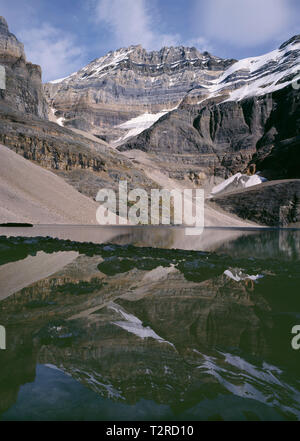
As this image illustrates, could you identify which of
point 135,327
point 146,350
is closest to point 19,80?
point 135,327

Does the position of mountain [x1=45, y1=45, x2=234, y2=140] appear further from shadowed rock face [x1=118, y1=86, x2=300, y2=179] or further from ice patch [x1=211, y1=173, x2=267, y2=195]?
ice patch [x1=211, y1=173, x2=267, y2=195]

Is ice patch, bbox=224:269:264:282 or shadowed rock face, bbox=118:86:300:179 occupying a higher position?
shadowed rock face, bbox=118:86:300:179

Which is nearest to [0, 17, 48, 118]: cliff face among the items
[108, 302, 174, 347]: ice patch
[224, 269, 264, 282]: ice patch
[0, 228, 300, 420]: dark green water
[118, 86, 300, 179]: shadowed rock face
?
[118, 86, 300, 179]: shadowed rock face

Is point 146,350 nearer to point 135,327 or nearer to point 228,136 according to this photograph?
point 135,327

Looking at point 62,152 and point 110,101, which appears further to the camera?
point 110,101

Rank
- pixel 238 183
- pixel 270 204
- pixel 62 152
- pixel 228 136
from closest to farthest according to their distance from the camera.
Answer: pixel 62 152 → pixel 270 204 → pixel 238 183 → pixel 228 136
